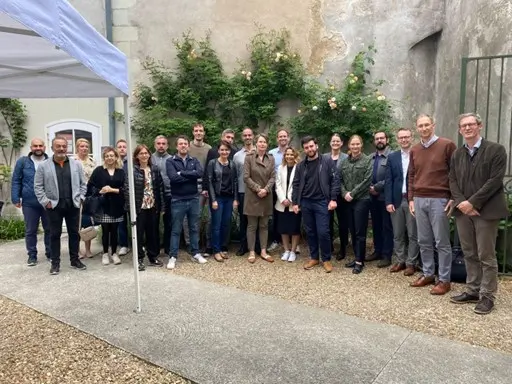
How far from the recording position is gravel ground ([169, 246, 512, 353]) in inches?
153

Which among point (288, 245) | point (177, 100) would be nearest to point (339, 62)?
point (177, 100)

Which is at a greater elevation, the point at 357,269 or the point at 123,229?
the point at 123,229

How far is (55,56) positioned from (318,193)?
139 inches

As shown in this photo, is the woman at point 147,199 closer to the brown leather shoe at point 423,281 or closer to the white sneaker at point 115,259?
the white sneaker at point 115,259

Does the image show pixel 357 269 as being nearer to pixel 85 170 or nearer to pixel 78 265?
pixel 78 265

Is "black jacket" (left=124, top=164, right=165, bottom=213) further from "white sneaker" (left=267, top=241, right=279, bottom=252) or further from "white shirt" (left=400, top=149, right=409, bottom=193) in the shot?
"white shirt" (left=400, top=149, right=409, bottom=193)

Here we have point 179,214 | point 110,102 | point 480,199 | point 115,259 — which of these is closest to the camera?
point 480,199

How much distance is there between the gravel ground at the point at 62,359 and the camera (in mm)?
3092

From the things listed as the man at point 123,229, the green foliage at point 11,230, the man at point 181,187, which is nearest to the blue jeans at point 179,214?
the man at point 181,187

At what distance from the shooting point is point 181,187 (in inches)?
236

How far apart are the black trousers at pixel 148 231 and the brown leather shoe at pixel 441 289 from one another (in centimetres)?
364

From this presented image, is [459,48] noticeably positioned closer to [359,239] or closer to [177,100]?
[359,239]

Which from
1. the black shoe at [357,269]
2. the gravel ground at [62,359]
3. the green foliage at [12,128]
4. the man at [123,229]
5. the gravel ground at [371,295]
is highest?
the green foliage at [12,128]

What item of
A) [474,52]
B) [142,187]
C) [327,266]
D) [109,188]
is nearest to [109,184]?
[109,188]
